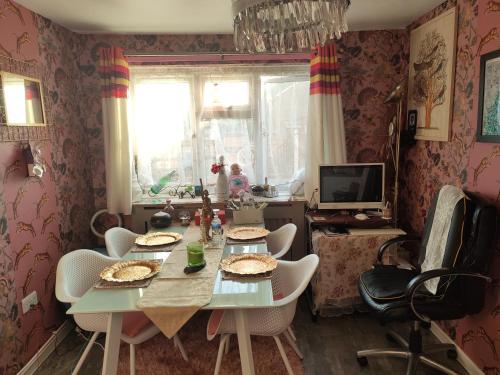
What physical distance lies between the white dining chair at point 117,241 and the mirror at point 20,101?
2.94ft

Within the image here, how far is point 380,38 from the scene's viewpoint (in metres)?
3.07

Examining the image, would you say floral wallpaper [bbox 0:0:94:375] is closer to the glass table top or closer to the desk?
the glass table top

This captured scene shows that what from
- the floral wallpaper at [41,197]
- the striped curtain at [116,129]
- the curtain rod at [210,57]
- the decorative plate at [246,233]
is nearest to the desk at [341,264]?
the decorative plate at [246,233]

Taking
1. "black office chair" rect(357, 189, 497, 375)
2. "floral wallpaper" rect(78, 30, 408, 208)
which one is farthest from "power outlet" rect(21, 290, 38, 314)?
"black office chair" rect(357, 189, 497, 375)

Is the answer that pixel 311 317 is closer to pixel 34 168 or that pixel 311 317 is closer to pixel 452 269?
pixel 452 269

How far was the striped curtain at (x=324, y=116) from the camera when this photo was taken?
2.93 meters

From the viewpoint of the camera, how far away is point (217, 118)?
327 centimetres

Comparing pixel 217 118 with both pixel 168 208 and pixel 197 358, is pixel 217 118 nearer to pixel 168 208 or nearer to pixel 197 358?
pixel 168 208

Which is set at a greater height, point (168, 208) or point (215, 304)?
point (168, 208)

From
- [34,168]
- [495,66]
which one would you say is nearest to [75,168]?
[34,168]

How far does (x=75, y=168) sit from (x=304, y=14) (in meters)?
2.42

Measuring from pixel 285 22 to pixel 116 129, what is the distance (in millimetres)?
2062

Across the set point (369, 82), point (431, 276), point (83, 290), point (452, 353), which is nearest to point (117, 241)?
point (83, 290)

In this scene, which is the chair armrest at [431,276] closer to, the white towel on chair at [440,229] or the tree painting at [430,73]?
the white towel on chair at [440,229]
